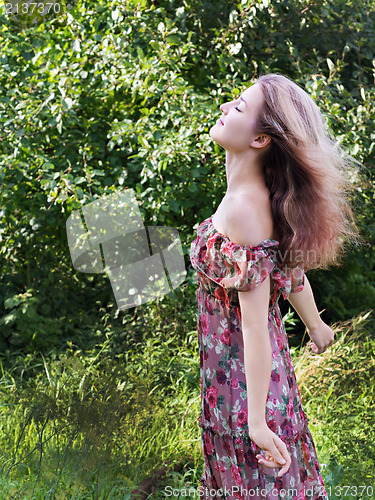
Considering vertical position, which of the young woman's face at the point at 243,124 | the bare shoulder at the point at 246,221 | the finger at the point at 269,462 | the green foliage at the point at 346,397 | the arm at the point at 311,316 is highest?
the young woman's face at the point at 243,124

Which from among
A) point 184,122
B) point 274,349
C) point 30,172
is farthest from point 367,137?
point 274,349

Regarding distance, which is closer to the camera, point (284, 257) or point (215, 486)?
point (284, 257)

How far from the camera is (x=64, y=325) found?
156 inches

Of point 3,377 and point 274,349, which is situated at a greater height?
point 274,349

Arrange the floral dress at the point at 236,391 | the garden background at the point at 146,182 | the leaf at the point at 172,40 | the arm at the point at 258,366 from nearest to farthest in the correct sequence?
the arm at the point at 258,366, the floral dress at the point at 236,391, the garden background at the point at 146,182, the leaf at the point at 172,40

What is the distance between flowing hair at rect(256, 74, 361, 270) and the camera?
4.85 feet

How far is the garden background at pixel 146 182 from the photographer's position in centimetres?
293

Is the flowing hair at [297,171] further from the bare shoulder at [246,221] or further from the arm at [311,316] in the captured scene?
the arm at [311,316]

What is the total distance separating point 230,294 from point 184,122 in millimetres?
1981

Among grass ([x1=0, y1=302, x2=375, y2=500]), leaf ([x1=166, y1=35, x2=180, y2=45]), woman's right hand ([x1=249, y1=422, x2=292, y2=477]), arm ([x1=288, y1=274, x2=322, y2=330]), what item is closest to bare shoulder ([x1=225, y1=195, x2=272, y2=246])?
arm ([x1=288, y1=274, x2=322, y2=330])

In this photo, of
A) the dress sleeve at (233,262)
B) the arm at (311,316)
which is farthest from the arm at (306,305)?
the dress sleeve at (233,262)

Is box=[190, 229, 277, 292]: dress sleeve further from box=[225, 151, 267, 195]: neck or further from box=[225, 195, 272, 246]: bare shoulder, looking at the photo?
box=[225, 151, 267, 195]: neck

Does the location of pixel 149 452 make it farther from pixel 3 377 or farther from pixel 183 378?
pixel 3 377

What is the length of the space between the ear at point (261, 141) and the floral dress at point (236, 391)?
0.25 meters
